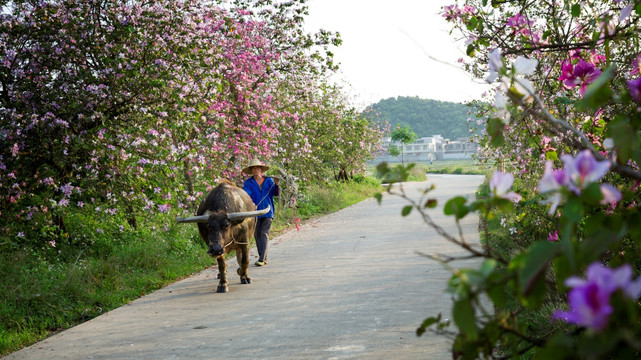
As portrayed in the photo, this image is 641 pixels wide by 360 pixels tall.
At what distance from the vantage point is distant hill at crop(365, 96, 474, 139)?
119438 millimetres

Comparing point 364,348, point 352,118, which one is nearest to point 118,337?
point 364,348

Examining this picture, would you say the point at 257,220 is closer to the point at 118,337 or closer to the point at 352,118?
the point at 118,337

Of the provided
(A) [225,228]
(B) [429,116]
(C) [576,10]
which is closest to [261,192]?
(A) [225,228]

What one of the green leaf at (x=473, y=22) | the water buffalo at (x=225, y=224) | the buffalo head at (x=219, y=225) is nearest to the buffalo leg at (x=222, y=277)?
the water buffalo at (x=225, y=224)

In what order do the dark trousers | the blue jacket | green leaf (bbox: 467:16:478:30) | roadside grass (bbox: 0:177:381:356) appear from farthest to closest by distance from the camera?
the dark trousers < the blue jacket < roadside grass (bbox: 0:177:381:356) < green leaf (bbox: 467:16:478:30)

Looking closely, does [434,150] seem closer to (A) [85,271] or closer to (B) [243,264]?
(B) [243,264]

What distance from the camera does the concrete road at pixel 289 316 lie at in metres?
5.61

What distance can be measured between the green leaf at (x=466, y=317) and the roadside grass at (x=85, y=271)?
6309 millimetres

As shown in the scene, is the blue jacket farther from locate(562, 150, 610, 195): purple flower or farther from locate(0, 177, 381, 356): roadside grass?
locate(562, 150, 610, 195): purple flower

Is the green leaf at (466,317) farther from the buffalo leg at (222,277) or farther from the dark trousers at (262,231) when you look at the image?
the dark trousers at (262,231)

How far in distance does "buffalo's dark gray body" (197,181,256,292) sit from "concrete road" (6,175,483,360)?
16.3 inches

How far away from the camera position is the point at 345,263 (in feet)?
33.9

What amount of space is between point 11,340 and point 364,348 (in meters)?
4.00

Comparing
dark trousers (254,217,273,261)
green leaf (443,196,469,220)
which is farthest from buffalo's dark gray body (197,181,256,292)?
green leaf (443,196,469,220)
